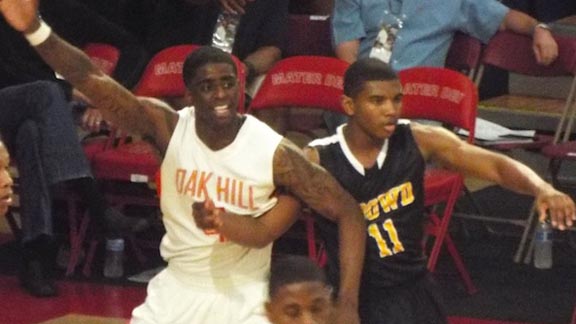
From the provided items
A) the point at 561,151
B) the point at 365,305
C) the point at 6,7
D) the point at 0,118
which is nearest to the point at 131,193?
the point at 0,118

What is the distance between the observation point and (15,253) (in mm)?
8227

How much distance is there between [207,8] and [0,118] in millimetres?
1432

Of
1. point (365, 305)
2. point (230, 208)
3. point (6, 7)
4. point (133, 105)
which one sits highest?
point (6, 7)

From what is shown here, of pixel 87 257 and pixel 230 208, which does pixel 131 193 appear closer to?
pixel 87 257

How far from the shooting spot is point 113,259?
25.2 ft

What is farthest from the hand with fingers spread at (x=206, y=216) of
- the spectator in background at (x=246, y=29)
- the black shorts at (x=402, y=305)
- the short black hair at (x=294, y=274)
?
the spectator in background at (x=246, y=29)

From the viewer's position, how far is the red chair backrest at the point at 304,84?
24.2 feet

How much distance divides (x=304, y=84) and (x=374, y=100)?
1.99 metres

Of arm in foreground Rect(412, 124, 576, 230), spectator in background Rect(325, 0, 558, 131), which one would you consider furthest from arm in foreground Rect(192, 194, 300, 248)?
spectator in background Rect(325, 0, 558, 131)

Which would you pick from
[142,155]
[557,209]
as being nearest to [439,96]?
[142,155]

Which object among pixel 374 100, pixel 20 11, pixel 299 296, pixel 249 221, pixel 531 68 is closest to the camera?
pixel 299 296

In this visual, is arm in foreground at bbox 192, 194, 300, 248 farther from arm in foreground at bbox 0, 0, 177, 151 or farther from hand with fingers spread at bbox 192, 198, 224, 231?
arm in foreground at bbox 0, 0, 177, 151

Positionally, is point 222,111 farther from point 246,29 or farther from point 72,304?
point 246,29

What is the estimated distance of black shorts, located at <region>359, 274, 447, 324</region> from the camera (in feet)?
17.9
